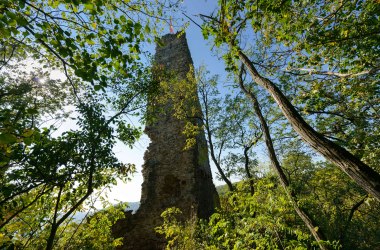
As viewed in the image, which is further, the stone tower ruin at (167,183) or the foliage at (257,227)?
the stone tower ruin at (167,183)

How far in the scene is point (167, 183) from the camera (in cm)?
889

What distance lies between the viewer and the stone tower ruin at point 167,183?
807cm

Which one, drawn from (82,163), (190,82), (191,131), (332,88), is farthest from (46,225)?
(190,82)

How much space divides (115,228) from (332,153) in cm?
800

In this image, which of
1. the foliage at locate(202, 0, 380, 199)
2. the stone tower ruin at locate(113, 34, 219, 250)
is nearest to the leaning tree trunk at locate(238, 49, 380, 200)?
the foliage at locate(202, 0, 380, 199)

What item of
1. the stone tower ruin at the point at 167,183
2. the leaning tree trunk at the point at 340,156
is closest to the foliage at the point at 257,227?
the leaning tree trunk at the point at 340,156

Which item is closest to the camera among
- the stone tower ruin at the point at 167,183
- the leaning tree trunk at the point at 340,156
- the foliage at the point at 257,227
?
the leaning tree trunk at the point at 340,156

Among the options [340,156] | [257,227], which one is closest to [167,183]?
[257,227]

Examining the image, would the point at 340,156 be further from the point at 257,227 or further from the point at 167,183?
the point at 167,183

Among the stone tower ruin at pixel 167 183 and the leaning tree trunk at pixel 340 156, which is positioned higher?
the stone tower ruin at pixel 167 183

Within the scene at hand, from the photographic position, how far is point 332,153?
240cm

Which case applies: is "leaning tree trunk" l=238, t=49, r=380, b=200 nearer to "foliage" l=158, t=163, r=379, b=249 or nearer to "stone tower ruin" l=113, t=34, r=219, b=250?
"foliage" l=158, t=163, r=379, b=249

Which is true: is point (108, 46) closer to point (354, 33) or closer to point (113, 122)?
point (113, 122)

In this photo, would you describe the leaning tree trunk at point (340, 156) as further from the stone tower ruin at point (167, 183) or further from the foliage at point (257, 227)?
the stone tower ruin at point (167, 183)
